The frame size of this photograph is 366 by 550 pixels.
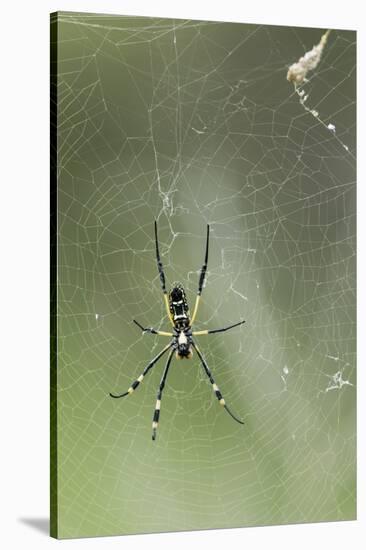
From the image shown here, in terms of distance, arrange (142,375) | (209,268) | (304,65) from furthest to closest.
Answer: (304,65)
(209,268)
(142,375)

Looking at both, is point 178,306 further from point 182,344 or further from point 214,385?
point 214,385

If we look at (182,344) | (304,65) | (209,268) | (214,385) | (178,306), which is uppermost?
(304,65)

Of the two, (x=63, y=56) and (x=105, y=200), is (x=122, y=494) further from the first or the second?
(x=63, y=56)

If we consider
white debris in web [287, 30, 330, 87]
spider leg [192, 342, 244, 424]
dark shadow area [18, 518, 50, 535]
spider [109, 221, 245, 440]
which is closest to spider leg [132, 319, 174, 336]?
spider [109, 221, 245, 440]

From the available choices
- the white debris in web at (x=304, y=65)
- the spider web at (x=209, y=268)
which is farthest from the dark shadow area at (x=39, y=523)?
the white debris in web at (x=304, y=65)

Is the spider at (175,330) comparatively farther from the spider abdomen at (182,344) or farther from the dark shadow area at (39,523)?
the dark shadow area at (39,523)

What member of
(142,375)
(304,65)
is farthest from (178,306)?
(304,65)
